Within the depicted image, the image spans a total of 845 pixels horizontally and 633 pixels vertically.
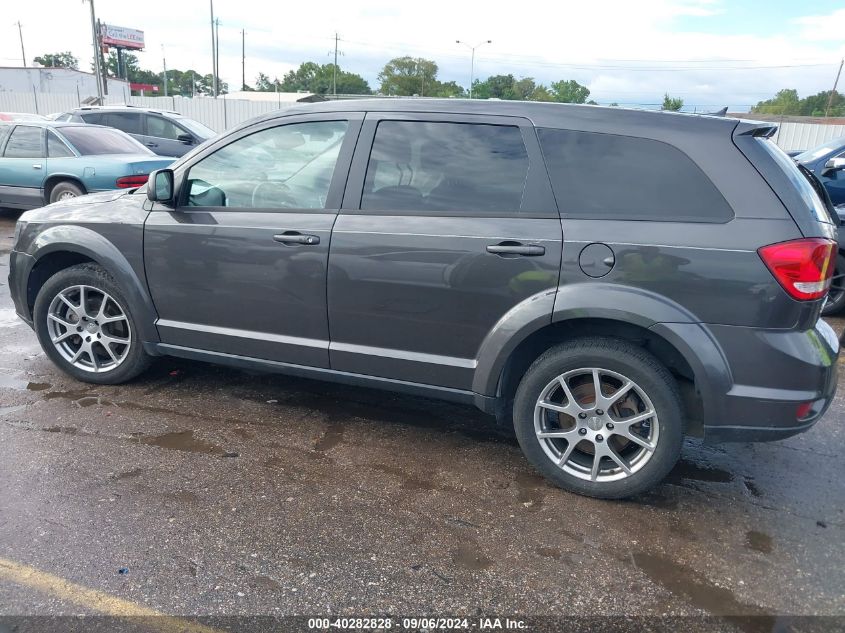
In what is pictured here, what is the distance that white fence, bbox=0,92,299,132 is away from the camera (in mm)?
31828

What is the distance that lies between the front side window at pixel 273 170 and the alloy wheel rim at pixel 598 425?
1.67 m

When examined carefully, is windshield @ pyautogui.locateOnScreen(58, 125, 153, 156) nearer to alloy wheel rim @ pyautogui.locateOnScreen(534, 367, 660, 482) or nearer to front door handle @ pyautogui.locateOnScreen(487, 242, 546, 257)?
front door handle @ pyautogui.locateOnScreen(487, 242, 546, 257)

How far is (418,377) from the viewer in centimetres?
355

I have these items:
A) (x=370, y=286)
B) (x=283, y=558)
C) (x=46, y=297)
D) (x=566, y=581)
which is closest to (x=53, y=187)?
(x=46, y=297)

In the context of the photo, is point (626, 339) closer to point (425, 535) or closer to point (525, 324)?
point (525, 324)

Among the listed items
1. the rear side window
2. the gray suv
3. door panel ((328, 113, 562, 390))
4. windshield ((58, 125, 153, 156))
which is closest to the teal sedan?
windshield ((58, 125, 153, 156))

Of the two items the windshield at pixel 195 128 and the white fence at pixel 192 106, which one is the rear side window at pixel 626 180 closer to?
the windshield at pixel 195 128

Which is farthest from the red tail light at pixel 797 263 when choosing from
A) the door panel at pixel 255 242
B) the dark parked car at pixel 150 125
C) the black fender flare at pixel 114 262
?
the dark parked car at pixel 150 125

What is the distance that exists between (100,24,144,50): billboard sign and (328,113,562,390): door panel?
79651mm

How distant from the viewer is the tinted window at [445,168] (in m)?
3.33

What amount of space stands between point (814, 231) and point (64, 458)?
3835 millimetres

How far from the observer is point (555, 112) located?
3.31m

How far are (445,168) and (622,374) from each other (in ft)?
4.49

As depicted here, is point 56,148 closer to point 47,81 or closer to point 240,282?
point 240,282
